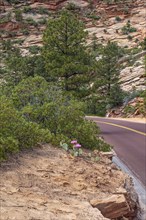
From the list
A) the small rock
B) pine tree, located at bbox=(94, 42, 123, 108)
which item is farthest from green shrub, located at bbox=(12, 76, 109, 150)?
pine tree, located at bbox=(94, 42, 123, 108)

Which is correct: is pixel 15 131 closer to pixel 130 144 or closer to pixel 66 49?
pixel 130 144

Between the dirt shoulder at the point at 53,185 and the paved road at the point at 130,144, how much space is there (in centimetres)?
314

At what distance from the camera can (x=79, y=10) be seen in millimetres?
79812

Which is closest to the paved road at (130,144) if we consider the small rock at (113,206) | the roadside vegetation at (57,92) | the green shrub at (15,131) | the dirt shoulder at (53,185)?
the roadside vegetation at (57,92)

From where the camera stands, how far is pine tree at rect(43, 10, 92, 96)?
75.3 feet

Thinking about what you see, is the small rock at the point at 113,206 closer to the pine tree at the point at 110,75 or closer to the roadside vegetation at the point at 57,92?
the roadside vegetation at the point at 57,92

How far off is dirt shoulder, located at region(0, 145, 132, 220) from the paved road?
314 cm

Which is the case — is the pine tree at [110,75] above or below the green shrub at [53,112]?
below

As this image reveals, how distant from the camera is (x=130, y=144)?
16.6 m

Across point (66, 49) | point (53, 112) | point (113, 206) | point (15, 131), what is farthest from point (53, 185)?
point (66, 49)

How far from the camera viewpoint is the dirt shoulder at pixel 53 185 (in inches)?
197

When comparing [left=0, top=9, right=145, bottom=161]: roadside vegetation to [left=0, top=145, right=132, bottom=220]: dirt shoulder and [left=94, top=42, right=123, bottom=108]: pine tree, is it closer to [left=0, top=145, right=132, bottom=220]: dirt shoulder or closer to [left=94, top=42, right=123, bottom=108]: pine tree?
[left=94, top=42, right=123, bottom=108]: pine tree

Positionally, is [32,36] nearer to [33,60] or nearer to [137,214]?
[33,60]

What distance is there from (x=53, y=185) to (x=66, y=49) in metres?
17.6
